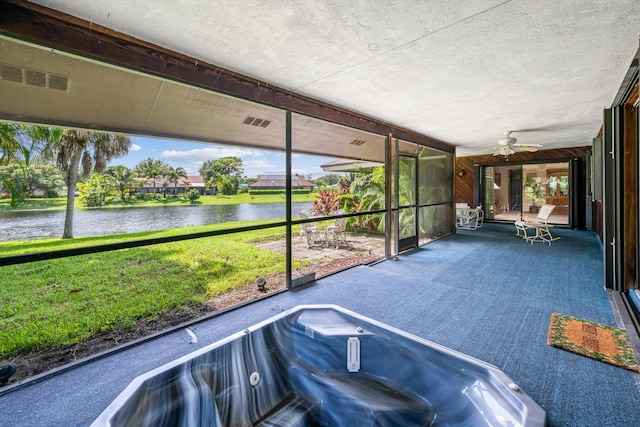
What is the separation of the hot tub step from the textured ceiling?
8.79 feet

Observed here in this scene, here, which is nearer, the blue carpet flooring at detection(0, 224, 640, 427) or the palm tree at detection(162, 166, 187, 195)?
the blue carpet flooring at detection(0, 224, 640, 427)

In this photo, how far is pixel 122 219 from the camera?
3.92 m

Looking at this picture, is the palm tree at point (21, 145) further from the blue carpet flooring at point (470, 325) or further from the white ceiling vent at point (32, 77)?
the blue carpet flooring at point (470, 325)

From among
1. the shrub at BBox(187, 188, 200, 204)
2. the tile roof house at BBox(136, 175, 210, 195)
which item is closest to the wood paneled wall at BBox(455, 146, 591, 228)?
the tile roof house at BBox(136, 175, 210, 195)

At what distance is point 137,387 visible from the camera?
4.76 feet

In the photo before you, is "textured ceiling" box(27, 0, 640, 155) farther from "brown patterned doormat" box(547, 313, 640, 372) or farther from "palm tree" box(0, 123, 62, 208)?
"brown patterned doormat" box(547, 313, 640, 372)

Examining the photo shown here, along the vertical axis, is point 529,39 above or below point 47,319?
A: above

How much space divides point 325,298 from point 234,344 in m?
1.45

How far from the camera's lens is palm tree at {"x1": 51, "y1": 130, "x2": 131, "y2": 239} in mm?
2904

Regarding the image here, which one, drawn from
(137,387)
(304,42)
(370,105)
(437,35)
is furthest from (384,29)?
(137,387)

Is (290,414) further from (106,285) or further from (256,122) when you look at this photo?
(106,285)

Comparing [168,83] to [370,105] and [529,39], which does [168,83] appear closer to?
[370,105]

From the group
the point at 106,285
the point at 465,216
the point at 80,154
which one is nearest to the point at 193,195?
the point at 80,154

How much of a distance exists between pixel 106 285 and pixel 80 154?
2.61 meters
